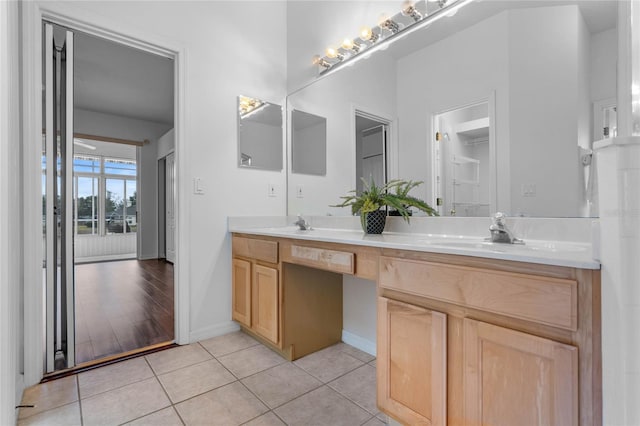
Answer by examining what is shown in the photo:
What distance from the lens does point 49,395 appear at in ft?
5.09

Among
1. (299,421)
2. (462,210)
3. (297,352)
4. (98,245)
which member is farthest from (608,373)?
(98,245)

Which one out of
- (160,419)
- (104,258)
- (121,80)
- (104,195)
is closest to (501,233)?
(160,419)

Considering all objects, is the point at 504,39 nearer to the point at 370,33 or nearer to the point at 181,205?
the point at 370,33

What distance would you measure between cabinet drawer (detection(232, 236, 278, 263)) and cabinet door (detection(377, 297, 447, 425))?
34.2 inches

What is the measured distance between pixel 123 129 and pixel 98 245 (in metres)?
2.37

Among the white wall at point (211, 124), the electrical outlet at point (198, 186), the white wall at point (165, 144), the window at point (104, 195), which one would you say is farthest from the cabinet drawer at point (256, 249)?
the window at point (104, 195)

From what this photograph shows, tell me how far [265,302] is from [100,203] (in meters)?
5.99

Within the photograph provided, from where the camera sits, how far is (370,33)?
79.5 inches

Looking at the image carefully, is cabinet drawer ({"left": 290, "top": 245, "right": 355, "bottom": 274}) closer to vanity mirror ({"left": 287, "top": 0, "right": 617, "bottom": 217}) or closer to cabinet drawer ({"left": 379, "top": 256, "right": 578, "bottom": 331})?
cabinet drawer ({"left": 379, "top": 256, "right": 578, "bottom": 331})

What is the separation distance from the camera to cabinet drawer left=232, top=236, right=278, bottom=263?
1951 mm

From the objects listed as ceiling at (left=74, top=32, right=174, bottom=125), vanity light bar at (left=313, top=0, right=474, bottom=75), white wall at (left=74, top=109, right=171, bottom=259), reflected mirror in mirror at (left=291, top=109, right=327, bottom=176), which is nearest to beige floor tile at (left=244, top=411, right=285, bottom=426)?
reflected mirror in mirror at (left=291, top=109, right=327, bottom=176)

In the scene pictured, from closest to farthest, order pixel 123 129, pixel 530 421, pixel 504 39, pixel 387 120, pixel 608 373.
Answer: pixel 608 373, pixel 530 421, pixel 504 39, pixel 387 120, pixel 123 129

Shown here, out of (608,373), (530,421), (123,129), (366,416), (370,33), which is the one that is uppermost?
(123,129)

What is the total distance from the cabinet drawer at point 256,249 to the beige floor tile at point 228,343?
62 cm
